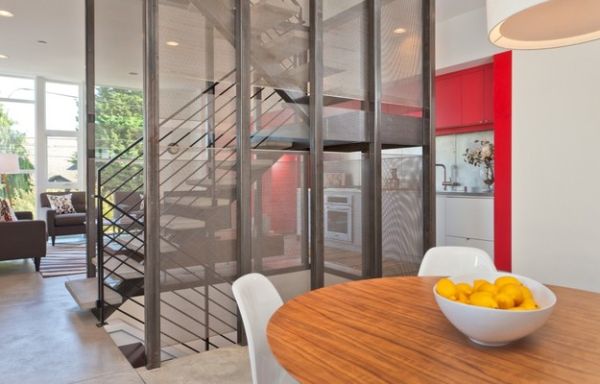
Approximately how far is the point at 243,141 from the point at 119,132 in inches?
67.4

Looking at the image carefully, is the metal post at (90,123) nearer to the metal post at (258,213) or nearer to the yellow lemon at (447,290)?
the metal post at (258,213)

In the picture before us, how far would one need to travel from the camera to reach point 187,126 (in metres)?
2.65

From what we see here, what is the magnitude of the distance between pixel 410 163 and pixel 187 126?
1868 millimetres

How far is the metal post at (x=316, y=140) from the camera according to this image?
3.00 metres

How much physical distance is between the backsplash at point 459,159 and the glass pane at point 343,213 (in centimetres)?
270

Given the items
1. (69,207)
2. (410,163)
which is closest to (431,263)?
(410,163)

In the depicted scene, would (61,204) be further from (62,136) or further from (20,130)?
(20,130)

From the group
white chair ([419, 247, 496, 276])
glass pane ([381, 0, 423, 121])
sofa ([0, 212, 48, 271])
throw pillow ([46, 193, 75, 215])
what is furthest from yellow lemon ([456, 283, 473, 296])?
throw pillow ([46, 193, 75, 215])

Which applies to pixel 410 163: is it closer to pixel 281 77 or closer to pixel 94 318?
pixel 281 77

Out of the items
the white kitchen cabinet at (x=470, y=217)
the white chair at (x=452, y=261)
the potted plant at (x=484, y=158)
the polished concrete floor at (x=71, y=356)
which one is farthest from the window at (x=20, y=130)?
the white chair at (x=452, y=261)

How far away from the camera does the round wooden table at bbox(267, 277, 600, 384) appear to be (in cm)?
90

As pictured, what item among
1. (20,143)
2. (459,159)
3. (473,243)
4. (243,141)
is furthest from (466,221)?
(20,143)

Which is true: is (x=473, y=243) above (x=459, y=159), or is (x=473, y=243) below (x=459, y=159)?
below

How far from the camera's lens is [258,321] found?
4.68 feet
